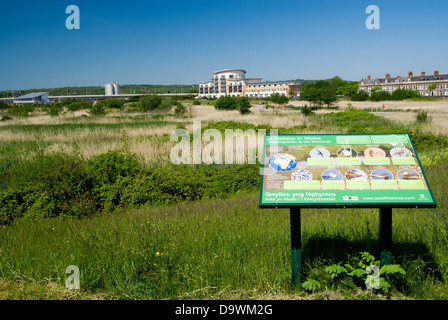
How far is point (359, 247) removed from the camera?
506cm

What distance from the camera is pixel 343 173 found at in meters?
4.14

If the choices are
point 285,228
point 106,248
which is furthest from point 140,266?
point 285,228

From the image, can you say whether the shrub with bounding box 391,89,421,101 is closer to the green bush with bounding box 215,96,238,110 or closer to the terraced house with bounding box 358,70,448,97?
the terraced house with bounding box 358,70,448,97

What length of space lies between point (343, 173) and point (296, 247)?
1026mm

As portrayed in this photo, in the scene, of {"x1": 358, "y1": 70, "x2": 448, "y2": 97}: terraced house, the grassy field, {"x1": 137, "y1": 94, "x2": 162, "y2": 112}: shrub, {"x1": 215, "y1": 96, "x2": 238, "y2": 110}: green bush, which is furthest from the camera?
{"x1": 358, "y1": 70, "x2": 448, "y2": 97}: terraced house

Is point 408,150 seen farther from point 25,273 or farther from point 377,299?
point 25,273

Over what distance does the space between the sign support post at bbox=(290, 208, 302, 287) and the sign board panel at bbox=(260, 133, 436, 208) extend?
38 centimetres

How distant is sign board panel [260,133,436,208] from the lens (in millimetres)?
3797

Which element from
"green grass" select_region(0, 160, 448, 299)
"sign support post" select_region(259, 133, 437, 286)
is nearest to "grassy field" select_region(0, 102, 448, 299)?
"green grass" select_region(0, 160, 448, 299)

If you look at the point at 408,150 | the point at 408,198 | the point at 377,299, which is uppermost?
the point at 408,150

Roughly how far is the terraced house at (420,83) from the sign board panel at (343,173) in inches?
4950

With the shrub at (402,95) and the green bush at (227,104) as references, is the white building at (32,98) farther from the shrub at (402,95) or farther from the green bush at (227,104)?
the shrub at (402,95)

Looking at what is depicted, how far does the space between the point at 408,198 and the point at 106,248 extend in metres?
4.02

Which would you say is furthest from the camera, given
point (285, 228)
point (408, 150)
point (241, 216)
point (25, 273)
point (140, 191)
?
point (140, 191)
